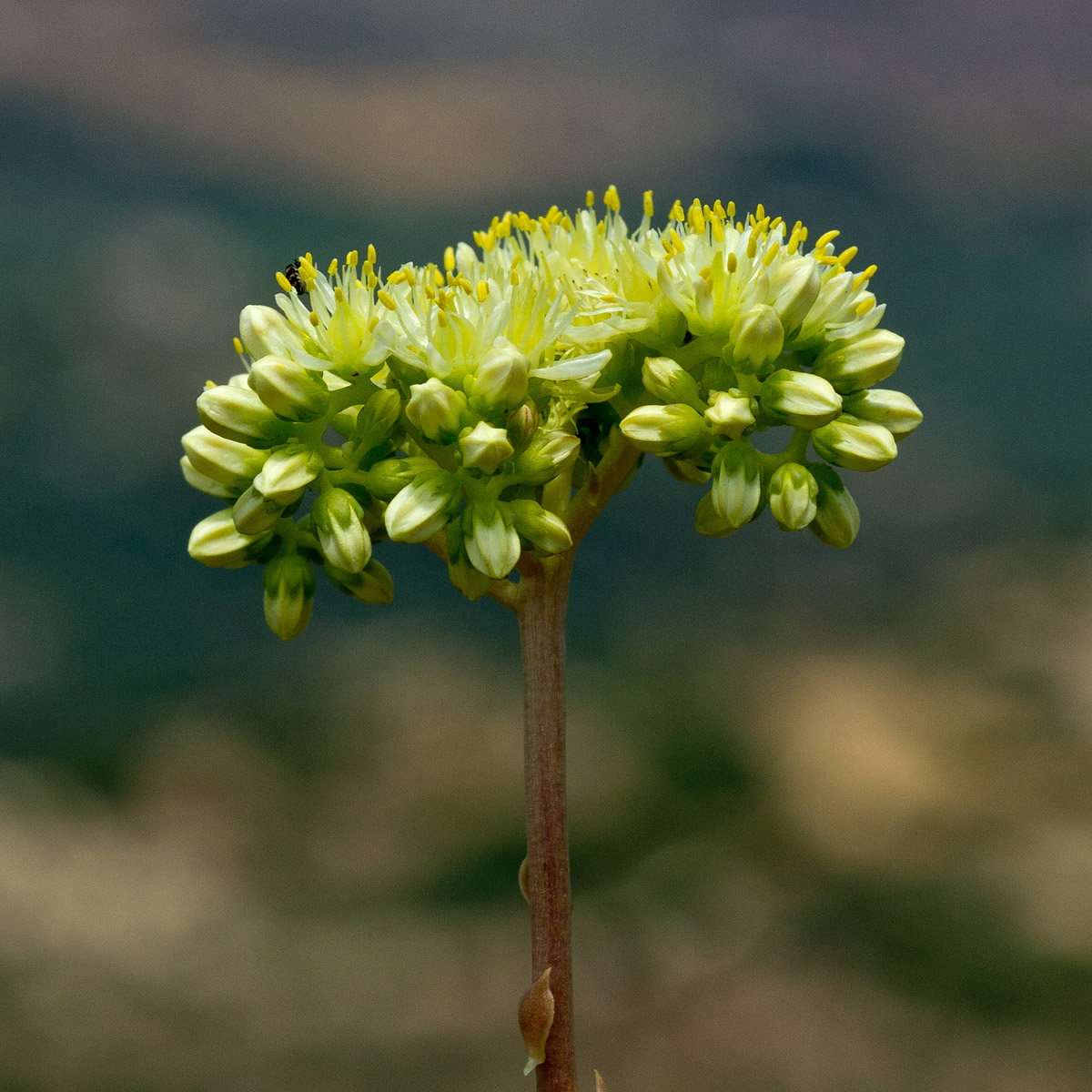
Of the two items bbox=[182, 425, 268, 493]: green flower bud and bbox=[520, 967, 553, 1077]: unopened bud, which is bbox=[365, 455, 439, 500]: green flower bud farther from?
bbox=[520, 967, 553, 1077]: unopened bud

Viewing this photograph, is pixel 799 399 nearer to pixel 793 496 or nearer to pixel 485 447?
pixel 793 496

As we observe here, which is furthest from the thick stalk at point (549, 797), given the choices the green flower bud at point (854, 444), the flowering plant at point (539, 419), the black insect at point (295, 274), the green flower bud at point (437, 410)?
the black insect at point (295, 274)

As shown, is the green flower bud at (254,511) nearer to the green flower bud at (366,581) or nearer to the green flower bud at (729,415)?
the green flower bud at (366,581)

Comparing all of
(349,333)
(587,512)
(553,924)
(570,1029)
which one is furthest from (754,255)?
(570,1029)

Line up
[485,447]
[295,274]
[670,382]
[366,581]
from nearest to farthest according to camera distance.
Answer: [485,447], [670,382], [366,581], [295,274]

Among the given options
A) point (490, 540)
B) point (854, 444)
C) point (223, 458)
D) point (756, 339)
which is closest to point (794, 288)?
point (756, 339)

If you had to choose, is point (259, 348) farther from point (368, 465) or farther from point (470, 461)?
point (470, 461)

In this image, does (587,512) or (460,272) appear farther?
(460,272)
